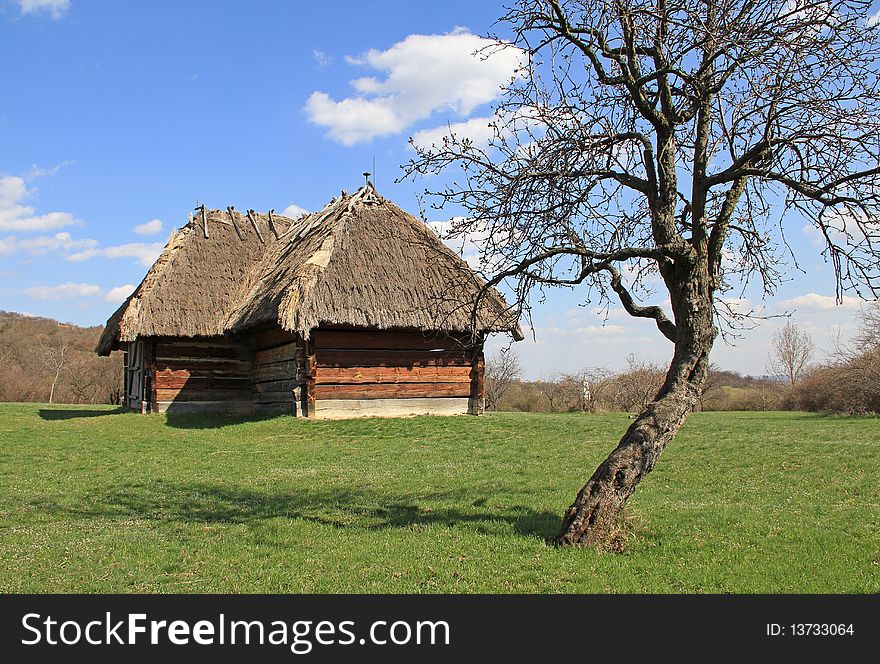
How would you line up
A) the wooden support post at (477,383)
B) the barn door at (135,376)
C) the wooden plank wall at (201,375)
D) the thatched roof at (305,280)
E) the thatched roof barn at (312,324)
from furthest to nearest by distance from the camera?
the barn door at (135,376), the wooden plank wall at (201,375), the wooden support post at (477,383), the thatched roof barn at (312,324), the thatched roof at (305,280)

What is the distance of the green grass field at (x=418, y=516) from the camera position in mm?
5539

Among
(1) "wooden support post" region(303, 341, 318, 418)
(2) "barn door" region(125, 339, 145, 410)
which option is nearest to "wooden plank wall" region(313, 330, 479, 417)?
(1) "wooden support post" region(303, 341, 318, 418)

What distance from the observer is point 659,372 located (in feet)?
99.3

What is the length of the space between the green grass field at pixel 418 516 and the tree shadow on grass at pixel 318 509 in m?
0.04

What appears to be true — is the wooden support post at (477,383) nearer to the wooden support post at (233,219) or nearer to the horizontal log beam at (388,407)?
the horizontal log beam at (388,407)

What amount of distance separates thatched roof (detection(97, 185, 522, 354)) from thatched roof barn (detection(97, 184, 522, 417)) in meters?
0.04

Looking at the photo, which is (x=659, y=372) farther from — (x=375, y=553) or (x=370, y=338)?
(x=375, y=553)

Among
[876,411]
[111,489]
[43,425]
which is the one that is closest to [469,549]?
[111,489]

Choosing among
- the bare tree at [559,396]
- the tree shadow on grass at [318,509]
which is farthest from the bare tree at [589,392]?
the tree shadow on grass at [318,509]

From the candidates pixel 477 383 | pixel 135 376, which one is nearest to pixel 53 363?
pixel 135 376

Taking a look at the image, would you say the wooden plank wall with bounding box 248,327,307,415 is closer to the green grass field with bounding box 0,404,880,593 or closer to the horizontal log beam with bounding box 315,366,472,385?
the horizontal log beam with bounding box 315,366,472,385

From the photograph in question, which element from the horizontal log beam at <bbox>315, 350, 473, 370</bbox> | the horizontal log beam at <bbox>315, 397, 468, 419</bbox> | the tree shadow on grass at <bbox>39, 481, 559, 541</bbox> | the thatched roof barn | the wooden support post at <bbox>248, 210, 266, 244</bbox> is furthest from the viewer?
the wooden support post at <bbox>248, 210, 266, 244</bbox>

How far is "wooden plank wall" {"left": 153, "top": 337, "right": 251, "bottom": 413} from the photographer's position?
20.0 meters

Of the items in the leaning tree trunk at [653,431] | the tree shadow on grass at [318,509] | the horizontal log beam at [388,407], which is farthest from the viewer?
the horizontal log beam at [388,407]
